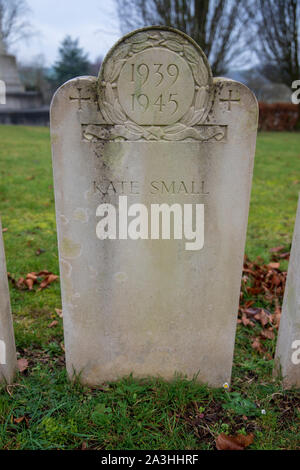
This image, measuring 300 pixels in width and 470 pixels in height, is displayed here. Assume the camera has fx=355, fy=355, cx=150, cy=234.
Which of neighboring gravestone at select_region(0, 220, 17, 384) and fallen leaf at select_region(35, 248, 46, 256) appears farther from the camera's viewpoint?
fallen leaf at select_region(35, 248, 46, 256)

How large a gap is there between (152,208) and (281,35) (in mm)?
22564

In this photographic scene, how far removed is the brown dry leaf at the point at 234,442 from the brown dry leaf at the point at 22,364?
1451 mm

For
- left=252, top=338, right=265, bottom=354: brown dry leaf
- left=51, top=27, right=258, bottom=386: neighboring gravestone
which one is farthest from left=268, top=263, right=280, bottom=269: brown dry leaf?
left=51, top=27, right=258, bottom=386: neighboring gravestone

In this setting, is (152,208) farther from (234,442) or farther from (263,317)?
(263,317)

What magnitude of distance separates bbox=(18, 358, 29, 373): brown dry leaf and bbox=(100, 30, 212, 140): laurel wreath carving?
5.94 feet

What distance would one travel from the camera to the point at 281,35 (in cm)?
2023

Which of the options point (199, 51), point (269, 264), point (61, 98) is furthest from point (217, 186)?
point (269, 264)

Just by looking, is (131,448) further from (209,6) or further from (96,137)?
(209,6)

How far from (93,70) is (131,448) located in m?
35.9

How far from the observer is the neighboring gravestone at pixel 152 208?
1.92 metres

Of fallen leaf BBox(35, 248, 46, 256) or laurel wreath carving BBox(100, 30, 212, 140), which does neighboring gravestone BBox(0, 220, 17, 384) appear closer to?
laurel wreath carving BBox(100, 30, 212, 140)

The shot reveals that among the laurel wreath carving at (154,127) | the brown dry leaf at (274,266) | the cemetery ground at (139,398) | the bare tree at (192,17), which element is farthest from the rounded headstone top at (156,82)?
the bare tree at (192,17)

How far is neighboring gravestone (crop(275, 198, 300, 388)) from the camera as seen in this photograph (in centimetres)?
228

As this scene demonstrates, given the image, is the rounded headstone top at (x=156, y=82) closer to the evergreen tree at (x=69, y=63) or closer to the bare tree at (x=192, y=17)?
the bare tree at (x=192, y=17)
